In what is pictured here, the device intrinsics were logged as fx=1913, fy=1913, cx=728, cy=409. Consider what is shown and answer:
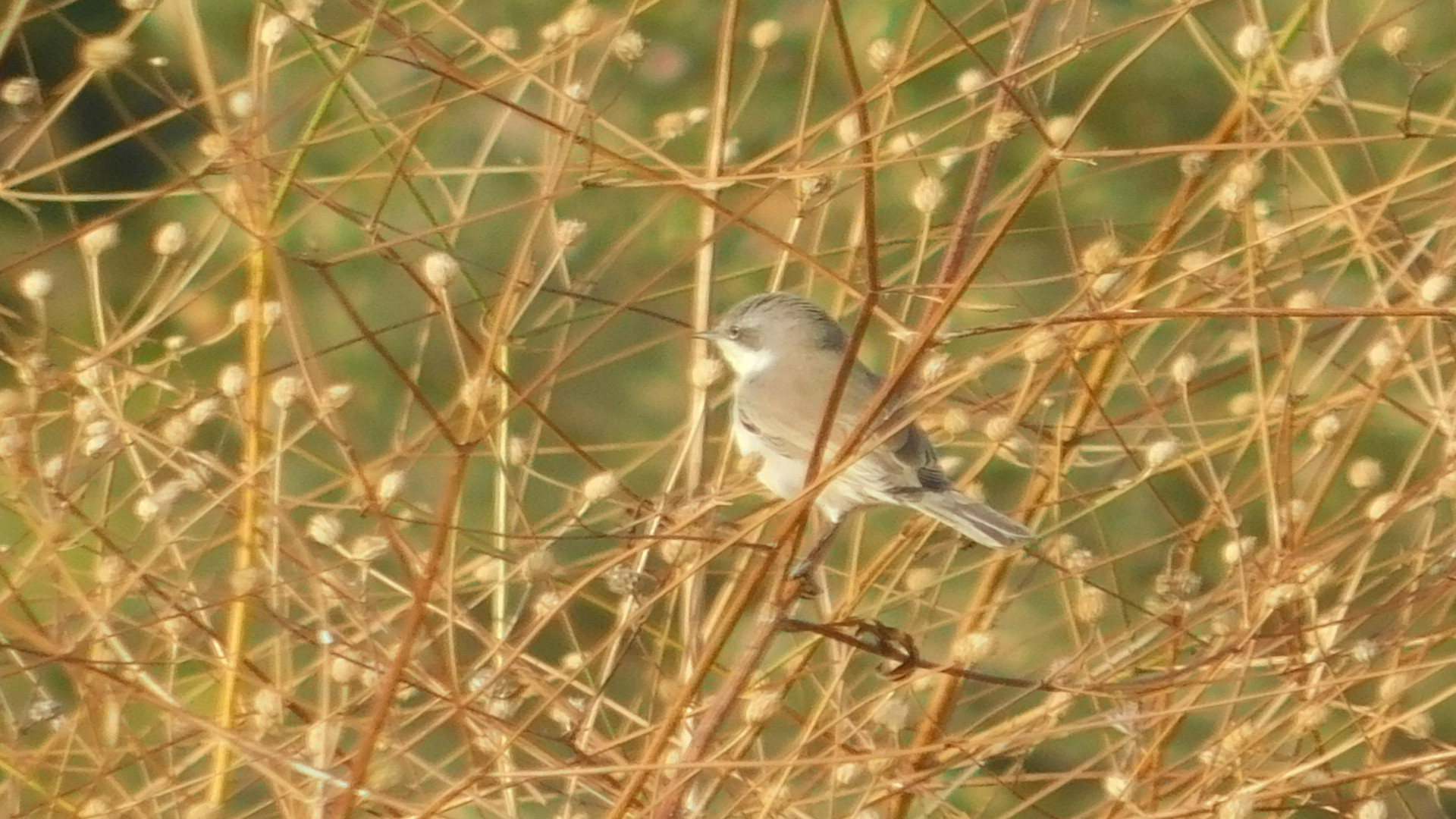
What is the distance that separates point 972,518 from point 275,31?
53.7 inches

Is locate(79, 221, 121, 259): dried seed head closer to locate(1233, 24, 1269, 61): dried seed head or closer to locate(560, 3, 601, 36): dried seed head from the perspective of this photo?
locate(560, 3, 601, 36): dried seed head

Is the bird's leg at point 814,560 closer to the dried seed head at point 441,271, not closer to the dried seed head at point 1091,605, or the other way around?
the dried seed head at point 1091,605

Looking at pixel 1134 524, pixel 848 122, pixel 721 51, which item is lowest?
pixel 1134 524

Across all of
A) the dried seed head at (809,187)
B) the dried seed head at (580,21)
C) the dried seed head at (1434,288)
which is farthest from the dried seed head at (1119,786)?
the dried seed head at (580,21)

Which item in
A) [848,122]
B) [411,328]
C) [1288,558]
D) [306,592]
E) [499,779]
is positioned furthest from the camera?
[411,328]

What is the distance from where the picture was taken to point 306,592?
357 centimetres

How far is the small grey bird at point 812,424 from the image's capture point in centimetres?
326

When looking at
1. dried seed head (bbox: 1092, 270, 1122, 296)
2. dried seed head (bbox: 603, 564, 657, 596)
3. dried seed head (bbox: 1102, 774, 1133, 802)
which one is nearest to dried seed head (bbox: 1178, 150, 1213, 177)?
dried seed head (bbox: 1092, 270, 1122, 296)

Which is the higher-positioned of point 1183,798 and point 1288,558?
point 1288,558

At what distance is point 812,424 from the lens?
4008mm

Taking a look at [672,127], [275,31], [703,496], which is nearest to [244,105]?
[275,31]

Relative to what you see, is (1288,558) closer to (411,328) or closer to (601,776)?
(601,776)

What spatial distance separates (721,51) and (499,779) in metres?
1.11

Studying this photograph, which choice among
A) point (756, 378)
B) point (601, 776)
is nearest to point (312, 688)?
point (756, 378)
